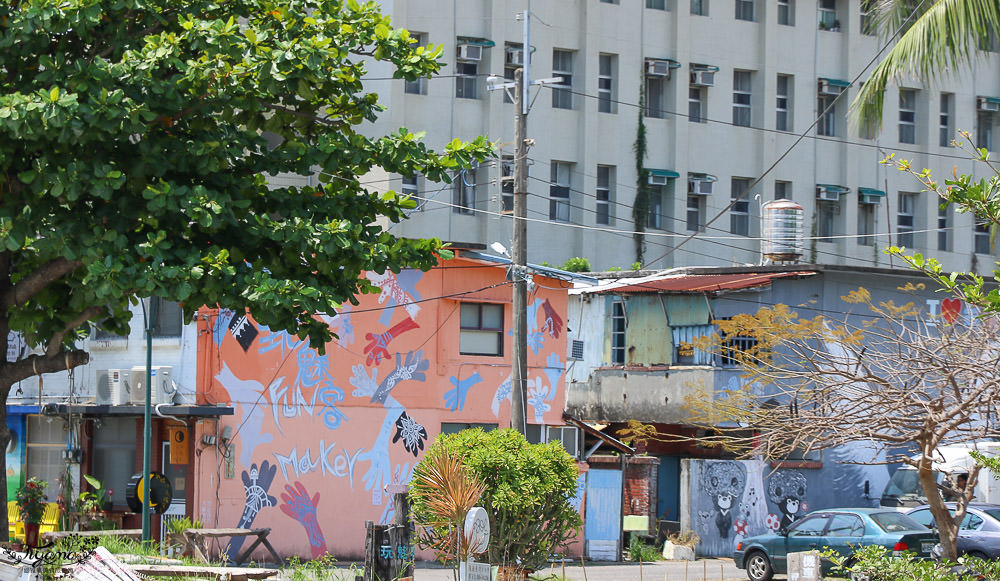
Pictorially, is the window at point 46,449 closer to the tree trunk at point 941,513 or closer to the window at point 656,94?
the tree trunk at point 941,513

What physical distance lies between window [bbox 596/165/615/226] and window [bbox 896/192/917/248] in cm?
1250

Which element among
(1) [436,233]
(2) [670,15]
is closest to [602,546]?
(1) [436,233]

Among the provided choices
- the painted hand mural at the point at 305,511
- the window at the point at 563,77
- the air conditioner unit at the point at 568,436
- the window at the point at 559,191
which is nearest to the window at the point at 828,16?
the window at the point at 563,77

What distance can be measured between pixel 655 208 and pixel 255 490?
23551 millimetres

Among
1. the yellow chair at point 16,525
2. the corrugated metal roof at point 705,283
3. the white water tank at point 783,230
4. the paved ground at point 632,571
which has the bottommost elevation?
the paved ground at point 632,571

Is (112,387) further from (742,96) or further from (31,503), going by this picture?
(742,96)

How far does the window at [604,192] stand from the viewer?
4262 centimetres

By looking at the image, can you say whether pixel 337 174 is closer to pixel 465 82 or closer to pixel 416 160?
pixel 416 160

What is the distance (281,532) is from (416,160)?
13.1 metres

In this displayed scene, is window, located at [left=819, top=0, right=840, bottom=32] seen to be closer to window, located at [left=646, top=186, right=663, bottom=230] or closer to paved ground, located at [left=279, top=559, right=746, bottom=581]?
window, located at [left=646, top=186, right=663, bottom=230]

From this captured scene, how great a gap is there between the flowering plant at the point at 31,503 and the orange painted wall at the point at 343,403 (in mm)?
3611

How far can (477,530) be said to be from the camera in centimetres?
1305

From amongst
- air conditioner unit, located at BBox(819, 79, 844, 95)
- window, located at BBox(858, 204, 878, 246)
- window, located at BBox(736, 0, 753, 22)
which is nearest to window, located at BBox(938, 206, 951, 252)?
window, located at BBox(858, 204, 878, 246)

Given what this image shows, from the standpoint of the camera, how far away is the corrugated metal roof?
30188mm
